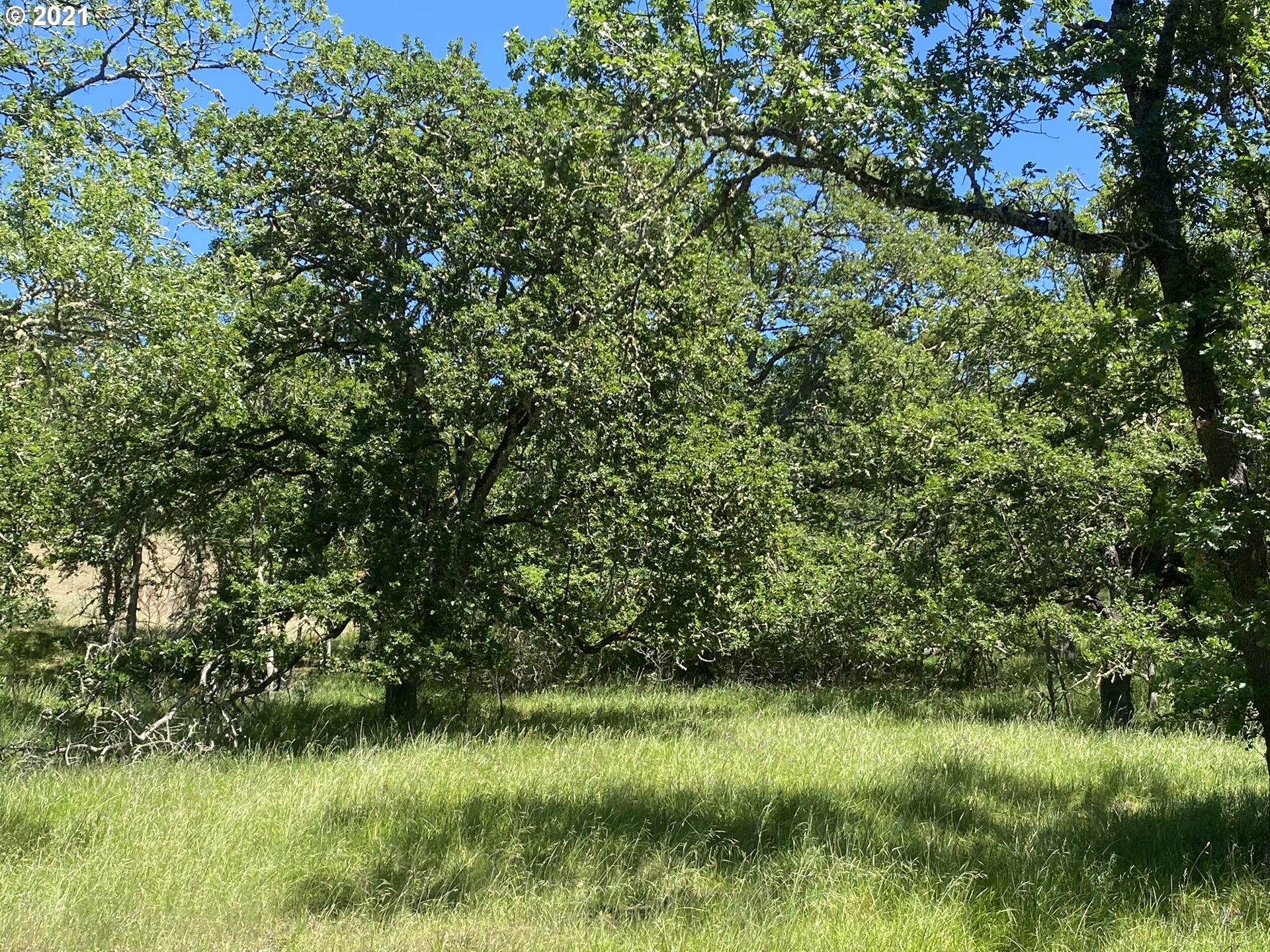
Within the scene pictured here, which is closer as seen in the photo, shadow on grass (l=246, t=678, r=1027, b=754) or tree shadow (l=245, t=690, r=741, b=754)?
tree shadow (l=245, t=690, r=741, b=754)

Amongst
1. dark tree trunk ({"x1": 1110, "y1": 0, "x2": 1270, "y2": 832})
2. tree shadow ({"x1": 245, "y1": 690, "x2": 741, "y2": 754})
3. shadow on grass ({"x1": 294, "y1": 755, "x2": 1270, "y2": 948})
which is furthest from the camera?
tree shadow ({"x1": 245, "y1": 690, "x2": 741, "y2": 754})

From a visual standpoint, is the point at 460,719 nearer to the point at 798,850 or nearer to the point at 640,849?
the point at 640,849

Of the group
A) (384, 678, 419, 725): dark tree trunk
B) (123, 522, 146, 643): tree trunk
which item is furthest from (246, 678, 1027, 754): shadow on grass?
(123, 522, 146, 643): tree trunk

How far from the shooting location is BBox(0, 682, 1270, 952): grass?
4.26m

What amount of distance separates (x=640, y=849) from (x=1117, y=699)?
931cm

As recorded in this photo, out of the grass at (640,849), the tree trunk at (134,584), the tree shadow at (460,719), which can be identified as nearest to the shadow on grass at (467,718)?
the tree shadow at (460,719)

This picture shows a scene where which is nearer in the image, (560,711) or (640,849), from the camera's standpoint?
(640,849)

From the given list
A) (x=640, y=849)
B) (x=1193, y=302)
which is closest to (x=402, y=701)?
(x=640, y=849)

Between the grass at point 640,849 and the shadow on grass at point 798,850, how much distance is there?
0.8 inches

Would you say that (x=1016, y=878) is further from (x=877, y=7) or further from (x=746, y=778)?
(x=877, y=7)

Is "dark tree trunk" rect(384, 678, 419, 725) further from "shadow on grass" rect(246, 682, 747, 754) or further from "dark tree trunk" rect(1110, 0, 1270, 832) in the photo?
"dark tree trunk" rect(1110, 0, 1270, 832)

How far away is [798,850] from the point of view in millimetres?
5359

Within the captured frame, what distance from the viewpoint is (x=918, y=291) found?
18328 millimetres

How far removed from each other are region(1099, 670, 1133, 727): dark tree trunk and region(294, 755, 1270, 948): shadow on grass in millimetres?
5225
